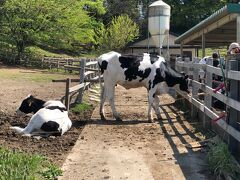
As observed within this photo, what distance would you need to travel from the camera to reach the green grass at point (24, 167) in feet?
17.5

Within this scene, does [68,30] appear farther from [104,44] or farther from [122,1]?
[122,1]

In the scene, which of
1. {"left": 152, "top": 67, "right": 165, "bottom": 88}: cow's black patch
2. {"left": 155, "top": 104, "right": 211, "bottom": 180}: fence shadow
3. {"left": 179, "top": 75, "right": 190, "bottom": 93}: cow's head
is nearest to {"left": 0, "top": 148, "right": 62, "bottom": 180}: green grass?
{"left": 155, "top": 104, "right": 211, "bottom": 180}: fence shadow

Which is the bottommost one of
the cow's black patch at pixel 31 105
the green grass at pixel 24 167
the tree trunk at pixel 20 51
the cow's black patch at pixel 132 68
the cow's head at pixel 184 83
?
the green grass at pixel 24 167

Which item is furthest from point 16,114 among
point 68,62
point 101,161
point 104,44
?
point 104,44

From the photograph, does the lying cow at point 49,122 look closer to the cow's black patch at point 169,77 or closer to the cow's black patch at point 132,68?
the cow's black patch at point 132,68

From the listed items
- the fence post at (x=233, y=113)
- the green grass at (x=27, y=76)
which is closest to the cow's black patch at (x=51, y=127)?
the fence post at (x=233, y=113)

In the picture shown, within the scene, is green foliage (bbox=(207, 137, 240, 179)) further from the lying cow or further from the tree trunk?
the tree trunk

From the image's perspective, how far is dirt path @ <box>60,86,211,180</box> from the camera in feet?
19.7

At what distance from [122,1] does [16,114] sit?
196 ft

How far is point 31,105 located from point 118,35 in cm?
4466

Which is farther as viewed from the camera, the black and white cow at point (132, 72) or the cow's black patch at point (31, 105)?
the black and white cow at point (132, 72)

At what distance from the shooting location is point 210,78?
8742mm

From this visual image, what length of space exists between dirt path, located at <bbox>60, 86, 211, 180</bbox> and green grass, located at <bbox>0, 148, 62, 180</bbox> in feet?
0.78

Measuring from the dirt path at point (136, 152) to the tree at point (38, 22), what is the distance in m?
29.8
